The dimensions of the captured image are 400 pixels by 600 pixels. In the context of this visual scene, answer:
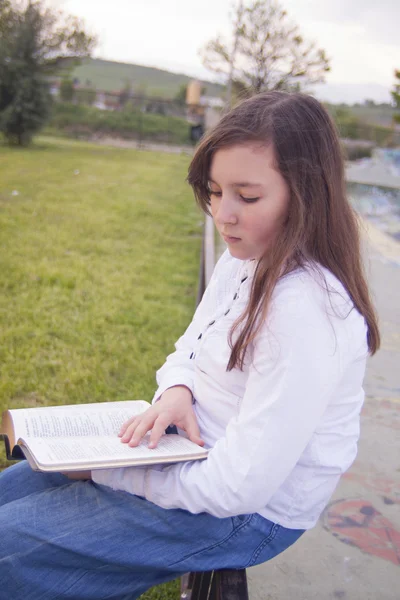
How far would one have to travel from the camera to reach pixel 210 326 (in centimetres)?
170

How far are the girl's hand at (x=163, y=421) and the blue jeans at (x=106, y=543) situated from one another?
0.14m

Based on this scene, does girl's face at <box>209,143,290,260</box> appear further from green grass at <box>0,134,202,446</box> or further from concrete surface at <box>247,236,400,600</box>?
green grass at <box>0,134,202,446</box>

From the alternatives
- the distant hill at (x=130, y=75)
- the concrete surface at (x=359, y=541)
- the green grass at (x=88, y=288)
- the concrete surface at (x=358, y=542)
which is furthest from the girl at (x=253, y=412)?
the distant hill at (x=130, y=75)

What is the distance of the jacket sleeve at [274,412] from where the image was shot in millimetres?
1327

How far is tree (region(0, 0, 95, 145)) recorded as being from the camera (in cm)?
1939

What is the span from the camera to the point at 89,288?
568 centimetres

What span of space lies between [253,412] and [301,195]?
0.50 metres

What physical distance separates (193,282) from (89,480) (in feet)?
16.0

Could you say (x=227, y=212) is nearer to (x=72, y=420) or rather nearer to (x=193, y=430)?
(x=193, y=430)

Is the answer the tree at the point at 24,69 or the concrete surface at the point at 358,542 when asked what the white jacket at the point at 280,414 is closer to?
the concrete surface at the point at 358,542

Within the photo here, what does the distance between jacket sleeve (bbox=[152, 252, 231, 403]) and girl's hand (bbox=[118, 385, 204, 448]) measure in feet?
0.29

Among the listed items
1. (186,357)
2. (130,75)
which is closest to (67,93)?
(186,357)

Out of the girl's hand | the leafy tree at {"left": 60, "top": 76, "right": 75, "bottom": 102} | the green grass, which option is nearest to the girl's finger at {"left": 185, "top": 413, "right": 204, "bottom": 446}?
the girl's hand

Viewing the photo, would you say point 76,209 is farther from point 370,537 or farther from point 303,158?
point 303,158
